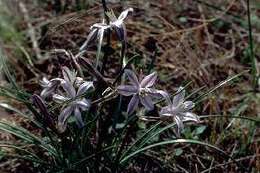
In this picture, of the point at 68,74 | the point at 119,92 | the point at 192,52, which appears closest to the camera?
the point at 119,92

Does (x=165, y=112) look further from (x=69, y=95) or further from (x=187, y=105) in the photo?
(x=69, y=95)

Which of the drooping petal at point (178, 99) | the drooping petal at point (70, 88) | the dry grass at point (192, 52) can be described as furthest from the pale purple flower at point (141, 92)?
the dry grass at point (192, 52)

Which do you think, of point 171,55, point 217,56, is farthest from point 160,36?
point 217,56

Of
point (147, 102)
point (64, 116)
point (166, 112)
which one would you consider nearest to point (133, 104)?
point (147, 102)

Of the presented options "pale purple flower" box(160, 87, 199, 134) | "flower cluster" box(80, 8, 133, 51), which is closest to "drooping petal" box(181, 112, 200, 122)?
"pale purple flower" box(160, 87, 199, 134)

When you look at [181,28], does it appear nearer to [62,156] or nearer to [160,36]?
[160,36]

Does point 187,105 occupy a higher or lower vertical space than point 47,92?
lower
